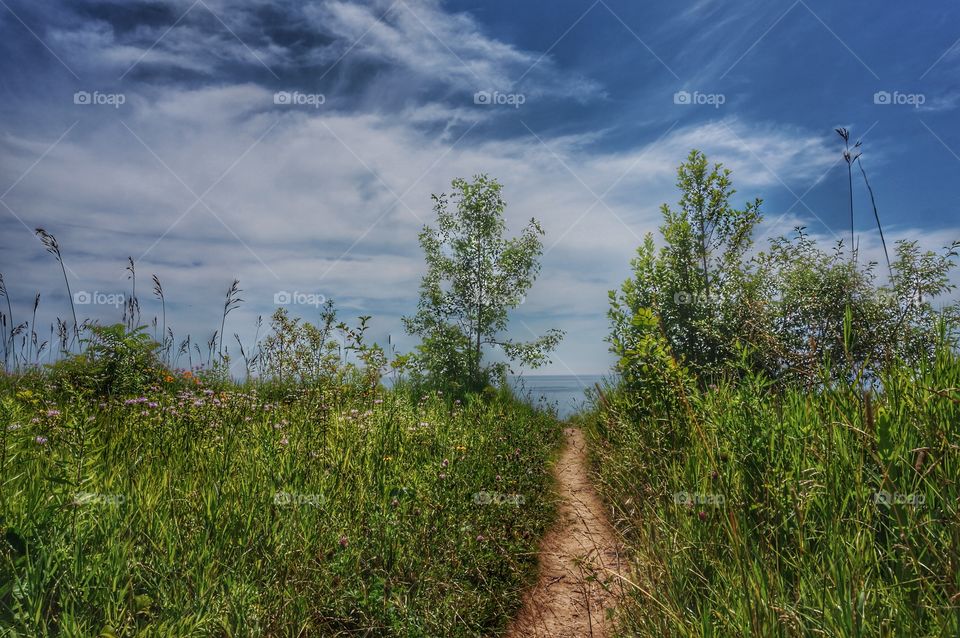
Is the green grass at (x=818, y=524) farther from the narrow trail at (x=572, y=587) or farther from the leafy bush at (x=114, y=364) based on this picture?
the leafy bush at (x=114, y=364)

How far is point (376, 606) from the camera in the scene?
12.7 feet

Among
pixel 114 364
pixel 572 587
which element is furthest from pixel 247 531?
pixel 114 364

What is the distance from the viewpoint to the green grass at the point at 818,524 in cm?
254

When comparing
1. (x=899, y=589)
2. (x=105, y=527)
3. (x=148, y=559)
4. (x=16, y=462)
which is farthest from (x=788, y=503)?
(x=16, y=462)

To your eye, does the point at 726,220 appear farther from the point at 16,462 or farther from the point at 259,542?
the point at 16,462

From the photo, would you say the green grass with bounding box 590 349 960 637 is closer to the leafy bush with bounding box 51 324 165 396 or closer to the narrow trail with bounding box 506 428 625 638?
the narrow trail with bounding box 506 428 625 638

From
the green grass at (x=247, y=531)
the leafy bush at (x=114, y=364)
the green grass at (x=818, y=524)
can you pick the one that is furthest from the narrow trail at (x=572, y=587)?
the leafy bush at (x=114, y=364)

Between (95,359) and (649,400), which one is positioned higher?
(95,359)

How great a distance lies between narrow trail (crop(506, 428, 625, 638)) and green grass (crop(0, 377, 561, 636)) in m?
0.23

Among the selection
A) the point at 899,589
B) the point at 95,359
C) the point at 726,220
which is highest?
the point at 726,220

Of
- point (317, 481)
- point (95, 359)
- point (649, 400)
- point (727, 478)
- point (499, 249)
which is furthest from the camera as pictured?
point (499, 249)

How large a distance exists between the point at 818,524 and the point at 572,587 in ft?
7.89

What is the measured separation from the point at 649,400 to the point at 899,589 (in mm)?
4439

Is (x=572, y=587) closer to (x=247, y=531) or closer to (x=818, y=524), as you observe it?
(x=818, y=524)
